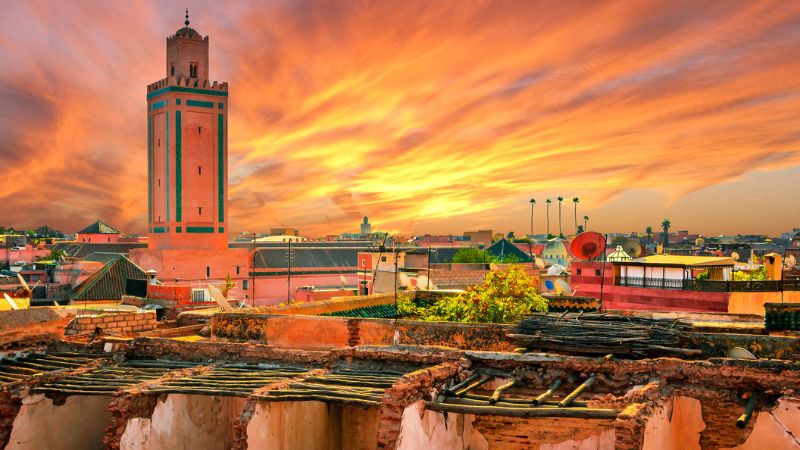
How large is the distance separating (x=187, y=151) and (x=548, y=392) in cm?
4295

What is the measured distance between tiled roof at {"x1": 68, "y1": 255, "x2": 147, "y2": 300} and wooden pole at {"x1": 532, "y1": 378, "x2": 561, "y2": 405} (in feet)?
101

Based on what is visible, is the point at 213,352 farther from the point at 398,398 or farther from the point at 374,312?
the point at 374,312

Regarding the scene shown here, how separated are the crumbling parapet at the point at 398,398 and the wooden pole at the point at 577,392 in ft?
5.22

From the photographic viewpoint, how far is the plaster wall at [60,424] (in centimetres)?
980

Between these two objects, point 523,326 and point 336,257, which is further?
point 336,257

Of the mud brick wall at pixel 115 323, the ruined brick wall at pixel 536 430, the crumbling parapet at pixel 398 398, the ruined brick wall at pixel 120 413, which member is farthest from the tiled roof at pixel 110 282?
the crumbling parapet at pixel 398 398

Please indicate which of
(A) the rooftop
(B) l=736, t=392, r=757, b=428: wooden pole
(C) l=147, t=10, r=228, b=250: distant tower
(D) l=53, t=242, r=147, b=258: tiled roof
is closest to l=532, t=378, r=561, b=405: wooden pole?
(B) l=736, t=392, r=757, b=428: wooden pole

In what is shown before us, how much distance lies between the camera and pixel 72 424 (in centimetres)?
1044

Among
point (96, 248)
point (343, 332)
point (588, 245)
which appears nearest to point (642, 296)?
point (588, 245)

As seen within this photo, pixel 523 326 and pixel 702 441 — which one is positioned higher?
pixel 523 326

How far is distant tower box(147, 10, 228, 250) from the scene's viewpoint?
47.2m


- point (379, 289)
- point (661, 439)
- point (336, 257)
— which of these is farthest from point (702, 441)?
point (336, 257)

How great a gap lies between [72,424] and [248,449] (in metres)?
3.99

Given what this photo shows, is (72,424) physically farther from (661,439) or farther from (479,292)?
(479,292)
